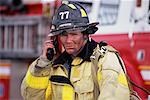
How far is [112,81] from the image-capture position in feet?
9.84

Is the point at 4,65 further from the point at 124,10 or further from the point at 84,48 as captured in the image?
the point at 84,48

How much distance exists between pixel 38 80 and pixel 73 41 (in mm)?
321

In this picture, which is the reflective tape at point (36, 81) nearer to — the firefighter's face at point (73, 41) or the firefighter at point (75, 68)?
the firefighter at point (75, 68)

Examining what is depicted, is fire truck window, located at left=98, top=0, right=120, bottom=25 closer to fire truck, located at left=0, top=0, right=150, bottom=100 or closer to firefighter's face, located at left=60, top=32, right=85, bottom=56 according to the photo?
fire truck, located at left=0, top=0, right=150, bottom=100

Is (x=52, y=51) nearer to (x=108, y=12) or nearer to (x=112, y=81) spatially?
(x=112, y=81)

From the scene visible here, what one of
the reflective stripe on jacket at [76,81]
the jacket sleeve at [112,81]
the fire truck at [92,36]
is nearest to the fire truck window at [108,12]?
the fire truck at [92,36]

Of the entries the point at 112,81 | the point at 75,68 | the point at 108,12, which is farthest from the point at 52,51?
the point at 108,12

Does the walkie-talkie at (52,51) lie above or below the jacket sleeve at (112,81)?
above

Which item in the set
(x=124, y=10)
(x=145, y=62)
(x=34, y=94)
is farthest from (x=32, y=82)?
(x=124, y=10)

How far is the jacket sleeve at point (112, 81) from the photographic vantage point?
2.98 m

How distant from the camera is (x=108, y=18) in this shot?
17.1 feet

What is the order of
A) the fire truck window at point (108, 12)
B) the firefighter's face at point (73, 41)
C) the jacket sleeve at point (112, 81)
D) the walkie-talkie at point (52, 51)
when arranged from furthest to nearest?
1. the fire truck window at point (108, 12)
2. the walkie-talkie at point (52, 51)
3. the firefighter's face at point (73, 41)
4. the jacket sleeve at point (112, 81)

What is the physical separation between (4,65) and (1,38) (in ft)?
5.04

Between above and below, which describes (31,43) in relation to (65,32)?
below
